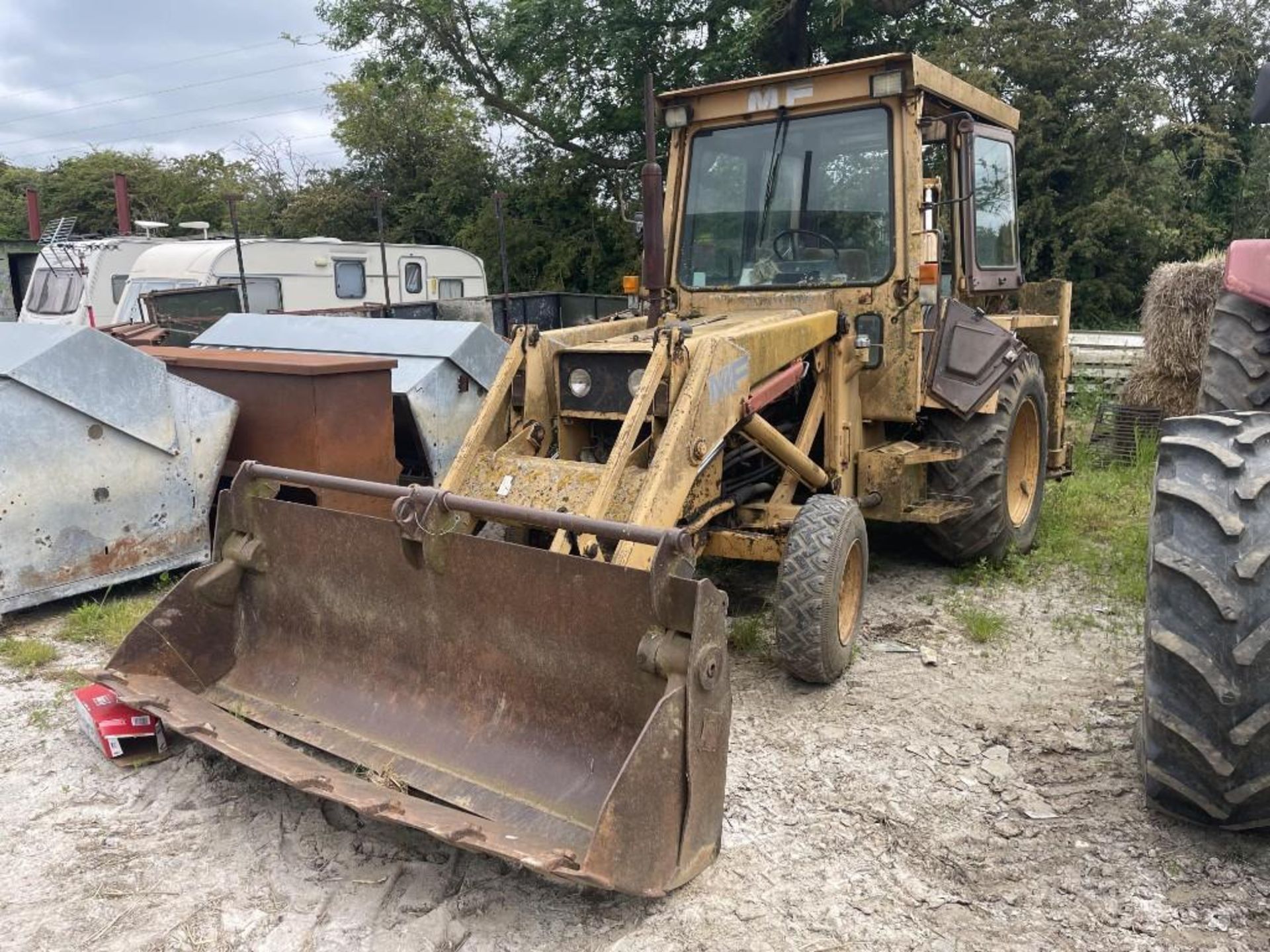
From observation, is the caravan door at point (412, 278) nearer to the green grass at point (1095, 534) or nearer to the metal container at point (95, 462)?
the metal container at point (95, 462)

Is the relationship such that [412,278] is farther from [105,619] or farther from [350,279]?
[105,619]

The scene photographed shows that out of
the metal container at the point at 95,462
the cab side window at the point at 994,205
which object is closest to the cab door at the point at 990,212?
the cab side window at the point at 994,205

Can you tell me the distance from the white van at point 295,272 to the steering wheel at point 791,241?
7.32 metres

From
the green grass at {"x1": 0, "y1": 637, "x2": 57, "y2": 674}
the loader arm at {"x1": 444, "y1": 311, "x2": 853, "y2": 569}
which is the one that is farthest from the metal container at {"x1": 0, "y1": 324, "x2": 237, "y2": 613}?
the loader arm at {"x1": 444, "y1": 311, "x2": 853, "y2": 569}

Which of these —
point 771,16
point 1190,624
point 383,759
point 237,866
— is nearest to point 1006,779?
point 1190,624

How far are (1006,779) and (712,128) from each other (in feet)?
11.3

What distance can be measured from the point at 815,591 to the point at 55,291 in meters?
13.2

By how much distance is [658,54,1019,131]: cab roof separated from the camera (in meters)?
4.79

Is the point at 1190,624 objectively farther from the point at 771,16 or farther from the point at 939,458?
the point at 771,16

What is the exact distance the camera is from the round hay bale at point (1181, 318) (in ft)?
29.2

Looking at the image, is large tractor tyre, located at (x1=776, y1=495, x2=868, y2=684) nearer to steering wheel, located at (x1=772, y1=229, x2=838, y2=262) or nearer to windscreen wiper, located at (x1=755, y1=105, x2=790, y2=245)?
steering wheel, located at (x1=772, y1=229, x2=838, y2=262)

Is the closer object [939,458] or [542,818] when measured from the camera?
[542,818]

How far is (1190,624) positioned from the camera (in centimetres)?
278

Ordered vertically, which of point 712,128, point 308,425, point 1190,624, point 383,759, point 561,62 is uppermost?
point 561,62
